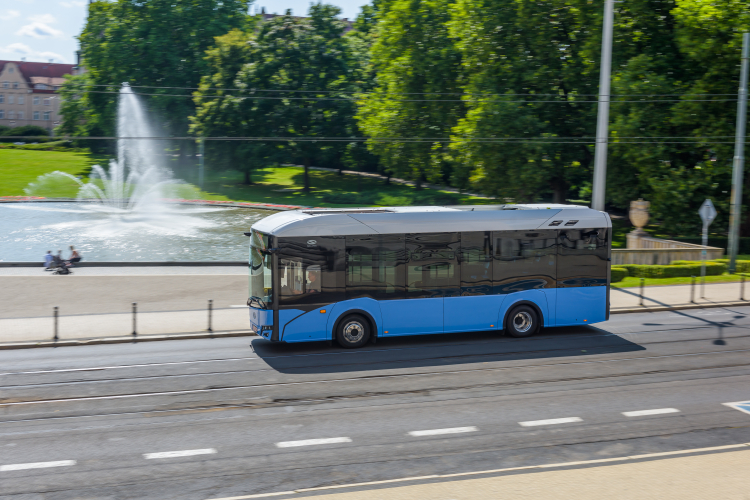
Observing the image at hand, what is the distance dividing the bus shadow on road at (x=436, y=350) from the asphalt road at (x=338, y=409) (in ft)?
0.22

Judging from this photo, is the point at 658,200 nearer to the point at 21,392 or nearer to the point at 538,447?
the point at 538,447

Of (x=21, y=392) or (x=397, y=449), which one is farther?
(x=21, y=392)

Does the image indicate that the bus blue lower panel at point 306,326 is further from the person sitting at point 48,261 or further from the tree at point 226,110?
the tree at point 226,110

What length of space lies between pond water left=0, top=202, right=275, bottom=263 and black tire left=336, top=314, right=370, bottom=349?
60.6 ft

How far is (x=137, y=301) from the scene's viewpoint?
2139cm

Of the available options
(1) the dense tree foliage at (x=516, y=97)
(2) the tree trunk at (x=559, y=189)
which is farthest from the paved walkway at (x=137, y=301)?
(2) the tree trunk at (x=559, y=189)

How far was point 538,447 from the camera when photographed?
980 centimetres

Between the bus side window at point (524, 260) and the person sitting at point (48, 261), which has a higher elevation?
the bus side window at point (524, 260)

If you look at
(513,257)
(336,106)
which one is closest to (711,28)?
(513,257)

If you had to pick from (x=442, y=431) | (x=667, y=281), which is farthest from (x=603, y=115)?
(x=442, y=431)

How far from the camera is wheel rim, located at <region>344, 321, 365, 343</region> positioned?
51.7 ft

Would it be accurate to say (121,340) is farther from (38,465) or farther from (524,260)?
Result: (524,260)

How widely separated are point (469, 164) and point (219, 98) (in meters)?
32.8

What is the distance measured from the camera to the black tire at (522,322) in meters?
16.9
